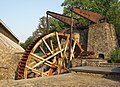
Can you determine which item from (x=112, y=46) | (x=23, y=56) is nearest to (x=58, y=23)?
(x=112, y=46)

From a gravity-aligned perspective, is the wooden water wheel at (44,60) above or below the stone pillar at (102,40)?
below

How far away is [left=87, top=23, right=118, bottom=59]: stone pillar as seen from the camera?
68.8 feet

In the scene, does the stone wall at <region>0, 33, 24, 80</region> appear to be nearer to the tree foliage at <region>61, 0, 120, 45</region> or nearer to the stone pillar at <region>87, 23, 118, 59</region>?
the stone pillar at <region>87, 23, 118, 59</region>

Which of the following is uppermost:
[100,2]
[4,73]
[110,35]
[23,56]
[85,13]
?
[100,2]

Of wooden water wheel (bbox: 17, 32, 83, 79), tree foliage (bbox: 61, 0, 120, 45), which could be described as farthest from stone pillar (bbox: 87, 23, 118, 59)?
wooden water wheel (bbox: 17, 32, 83, 79)

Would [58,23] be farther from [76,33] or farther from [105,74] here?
[105,74]

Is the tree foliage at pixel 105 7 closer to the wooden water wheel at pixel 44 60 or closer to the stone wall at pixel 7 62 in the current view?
the wooden water wheel at pixel 44 60

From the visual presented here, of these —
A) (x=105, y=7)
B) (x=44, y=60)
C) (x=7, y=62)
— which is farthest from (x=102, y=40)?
(x=7, y=62)

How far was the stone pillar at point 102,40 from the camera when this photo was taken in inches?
826

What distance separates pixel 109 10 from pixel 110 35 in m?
5.83

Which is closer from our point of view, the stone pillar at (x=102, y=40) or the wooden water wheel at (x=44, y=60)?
the wooden water wheel at (x=44, y=60)

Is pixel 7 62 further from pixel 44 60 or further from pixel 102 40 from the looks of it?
pixel 102 40

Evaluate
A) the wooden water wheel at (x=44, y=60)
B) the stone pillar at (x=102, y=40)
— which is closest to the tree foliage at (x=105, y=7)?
the stone pillar at (x=102, y=40)

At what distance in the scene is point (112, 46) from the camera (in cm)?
2134
